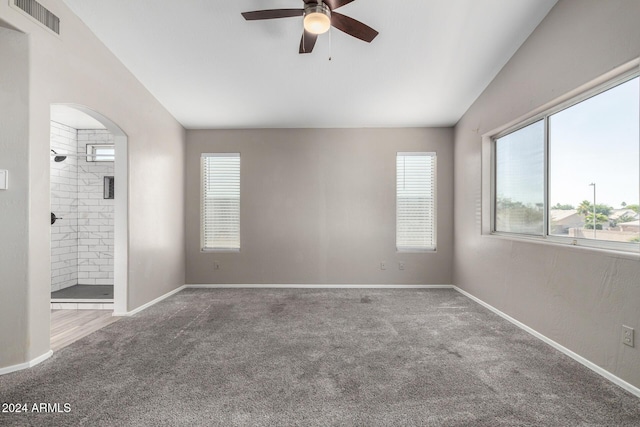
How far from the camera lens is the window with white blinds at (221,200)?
516cm

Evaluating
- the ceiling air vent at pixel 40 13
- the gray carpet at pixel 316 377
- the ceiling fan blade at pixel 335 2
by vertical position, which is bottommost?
the gray carpet at pixel 316 377

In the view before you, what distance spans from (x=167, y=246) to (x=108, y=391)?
2.72m

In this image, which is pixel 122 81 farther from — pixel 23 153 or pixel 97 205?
pixel 97 205

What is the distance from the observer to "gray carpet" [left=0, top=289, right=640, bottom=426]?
71.1 inches

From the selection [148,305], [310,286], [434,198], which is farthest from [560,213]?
[148,305]

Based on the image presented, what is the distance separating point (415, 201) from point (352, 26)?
3.31 meters

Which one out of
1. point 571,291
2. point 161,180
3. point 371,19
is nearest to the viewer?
point 571,291

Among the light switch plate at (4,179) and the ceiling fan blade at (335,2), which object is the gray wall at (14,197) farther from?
the ceiling fan blade at (335,2)

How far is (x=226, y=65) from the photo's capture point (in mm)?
3482

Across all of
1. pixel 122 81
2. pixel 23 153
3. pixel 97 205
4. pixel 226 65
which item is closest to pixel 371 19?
pixel 226 65

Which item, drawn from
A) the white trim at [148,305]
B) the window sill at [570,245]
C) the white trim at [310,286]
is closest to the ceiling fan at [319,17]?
the window sill at [570,245]

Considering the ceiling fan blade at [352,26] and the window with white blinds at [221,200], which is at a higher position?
the ceiling fan blade at [352,26]

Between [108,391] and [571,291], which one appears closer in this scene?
[108,391]

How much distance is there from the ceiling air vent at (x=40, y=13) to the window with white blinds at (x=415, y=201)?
4489mm
